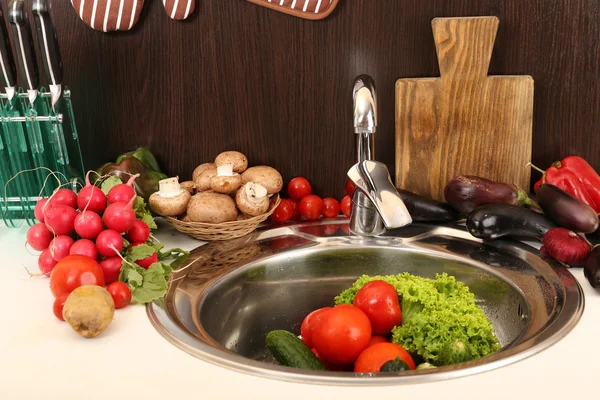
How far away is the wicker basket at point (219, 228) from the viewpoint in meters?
1.33

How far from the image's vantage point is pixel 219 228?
4.39 feet

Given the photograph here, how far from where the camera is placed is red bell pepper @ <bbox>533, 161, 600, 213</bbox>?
1357 millimetres

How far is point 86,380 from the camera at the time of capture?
0.88 m

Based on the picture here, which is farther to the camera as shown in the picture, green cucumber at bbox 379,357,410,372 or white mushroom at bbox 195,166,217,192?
white mushroom at bbox 195,166,217,192

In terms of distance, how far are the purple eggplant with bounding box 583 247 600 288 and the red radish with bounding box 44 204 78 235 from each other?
86cm

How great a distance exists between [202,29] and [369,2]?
0.36m

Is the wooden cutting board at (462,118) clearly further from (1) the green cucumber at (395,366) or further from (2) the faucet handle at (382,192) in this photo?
(1) the green cucumber at (395,366)

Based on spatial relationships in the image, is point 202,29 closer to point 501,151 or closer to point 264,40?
point 264,40

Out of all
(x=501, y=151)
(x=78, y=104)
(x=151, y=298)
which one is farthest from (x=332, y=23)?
(x=151, y=298)

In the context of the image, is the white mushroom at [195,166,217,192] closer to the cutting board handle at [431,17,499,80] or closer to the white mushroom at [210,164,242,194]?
the white mushroom at [210,164,242,194]

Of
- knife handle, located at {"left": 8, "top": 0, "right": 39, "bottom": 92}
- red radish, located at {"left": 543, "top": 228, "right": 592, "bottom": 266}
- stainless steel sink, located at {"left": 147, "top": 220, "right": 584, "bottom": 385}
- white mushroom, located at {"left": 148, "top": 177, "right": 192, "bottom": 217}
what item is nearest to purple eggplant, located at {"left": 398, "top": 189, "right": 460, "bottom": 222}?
stainless steel sink, located at {"left": 147, "top": 220, "right": 584, "bottom": 385}

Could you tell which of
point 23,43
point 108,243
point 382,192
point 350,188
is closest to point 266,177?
point 350,188

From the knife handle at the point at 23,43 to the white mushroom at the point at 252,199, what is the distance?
1.52 feet

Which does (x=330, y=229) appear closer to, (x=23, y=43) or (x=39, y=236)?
(x=39, y=236)
